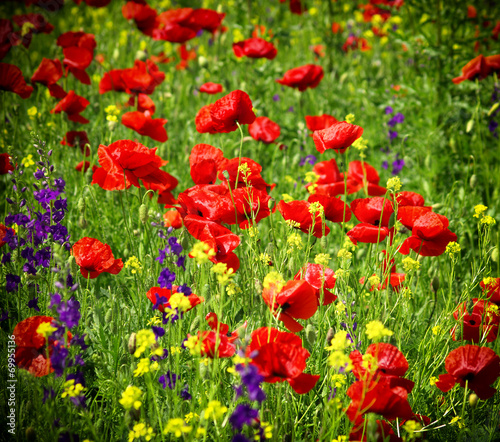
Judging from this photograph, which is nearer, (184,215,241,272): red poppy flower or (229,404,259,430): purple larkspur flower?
(229,404,259,430): purple larkspur flower

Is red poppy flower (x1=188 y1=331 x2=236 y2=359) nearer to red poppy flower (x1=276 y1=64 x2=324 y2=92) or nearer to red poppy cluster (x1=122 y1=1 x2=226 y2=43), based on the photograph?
red poppy flower (x1=276 y1=64 x2=324 y2=92)

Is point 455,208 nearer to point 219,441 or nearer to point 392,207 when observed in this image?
point 392,207

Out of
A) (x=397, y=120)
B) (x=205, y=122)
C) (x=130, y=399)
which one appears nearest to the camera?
(x=130, y=399)

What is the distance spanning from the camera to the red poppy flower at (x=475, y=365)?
1.30 m

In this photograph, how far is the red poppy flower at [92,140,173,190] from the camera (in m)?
1.62

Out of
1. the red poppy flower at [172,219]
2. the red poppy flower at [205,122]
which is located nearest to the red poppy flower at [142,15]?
the red poppy flower at [205,122]

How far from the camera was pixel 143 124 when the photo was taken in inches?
85.2

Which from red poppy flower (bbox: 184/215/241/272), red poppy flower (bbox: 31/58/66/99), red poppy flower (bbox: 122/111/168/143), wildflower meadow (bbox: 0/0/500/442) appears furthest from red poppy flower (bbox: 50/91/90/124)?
red poppy flower (bbox: 184/215/241/272)

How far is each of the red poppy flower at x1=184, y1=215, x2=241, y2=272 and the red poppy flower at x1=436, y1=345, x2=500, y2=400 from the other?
0.69 meters

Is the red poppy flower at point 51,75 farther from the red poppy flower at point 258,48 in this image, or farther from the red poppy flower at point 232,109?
the red poppy flower at point 232,109

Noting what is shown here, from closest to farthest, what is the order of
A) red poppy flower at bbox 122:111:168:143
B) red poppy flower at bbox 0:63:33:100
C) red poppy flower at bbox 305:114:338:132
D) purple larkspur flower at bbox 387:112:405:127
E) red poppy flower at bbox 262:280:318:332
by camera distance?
red poppy flower at bbox 262:280:318:332, red poppy flower at bbox 122:111:168:143, red poppy flower at bbox 0:63:33:100, red poppy flower at bbox 305:114:338:132, purple larkspur flower at bbox 387:112:405:127

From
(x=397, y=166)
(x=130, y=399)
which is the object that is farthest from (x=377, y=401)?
(x=397, y=166)

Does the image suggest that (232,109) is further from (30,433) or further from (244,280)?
(30,433)

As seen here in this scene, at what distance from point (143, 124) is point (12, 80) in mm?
815
